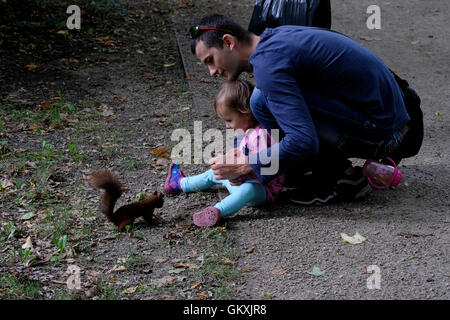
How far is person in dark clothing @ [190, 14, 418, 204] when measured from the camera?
2850 millimetres

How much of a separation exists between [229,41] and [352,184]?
1132 mm

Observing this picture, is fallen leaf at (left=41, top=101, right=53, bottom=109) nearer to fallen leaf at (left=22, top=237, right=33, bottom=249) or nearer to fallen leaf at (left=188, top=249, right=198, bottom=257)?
fallen leaf at (left=22, top=237, right=33, bottom=249)

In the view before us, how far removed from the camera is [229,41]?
3045mm

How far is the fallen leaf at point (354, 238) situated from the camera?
2956 mm

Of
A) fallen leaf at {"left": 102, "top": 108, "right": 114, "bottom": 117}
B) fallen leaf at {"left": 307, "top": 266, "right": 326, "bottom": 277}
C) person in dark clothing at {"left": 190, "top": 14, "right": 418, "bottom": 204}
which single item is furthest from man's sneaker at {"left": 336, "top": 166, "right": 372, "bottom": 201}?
fallen leaf at {"left": 102, "top": 108, "right": 114, "bottom": 117}

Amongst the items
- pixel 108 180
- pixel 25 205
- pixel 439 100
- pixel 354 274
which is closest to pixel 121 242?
pixel 108 180

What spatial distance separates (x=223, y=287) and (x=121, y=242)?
77cm

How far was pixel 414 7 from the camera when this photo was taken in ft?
27.8

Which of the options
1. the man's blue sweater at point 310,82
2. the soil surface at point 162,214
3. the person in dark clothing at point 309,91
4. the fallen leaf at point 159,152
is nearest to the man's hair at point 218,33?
the person in dark clothing at point 309,91

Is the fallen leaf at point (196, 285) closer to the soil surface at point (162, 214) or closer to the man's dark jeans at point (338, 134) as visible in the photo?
the soil surface at point (162, 214)

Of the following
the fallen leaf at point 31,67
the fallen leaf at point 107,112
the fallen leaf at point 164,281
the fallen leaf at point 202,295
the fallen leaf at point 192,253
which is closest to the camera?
the fallen leaf at point 202,295

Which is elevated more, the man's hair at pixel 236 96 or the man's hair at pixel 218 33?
the man's hair at pixel 218 33

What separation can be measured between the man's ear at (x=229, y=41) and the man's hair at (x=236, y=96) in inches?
12.5

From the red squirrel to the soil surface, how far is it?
0.08 meters
